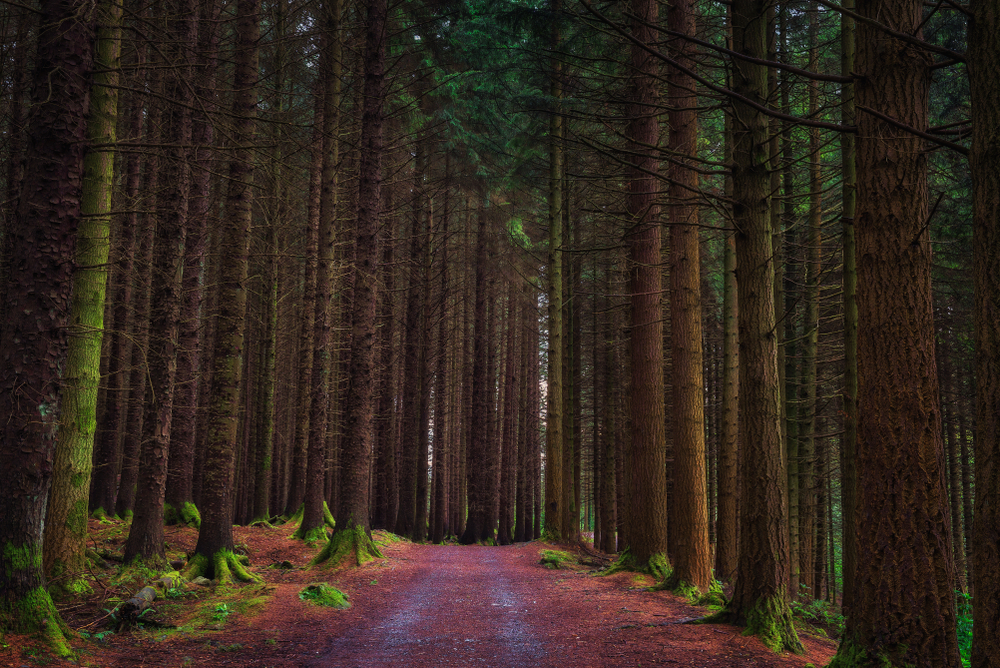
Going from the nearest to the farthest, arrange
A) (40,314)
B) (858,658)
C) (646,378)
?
(858,658) < (40,314) < (646,378)

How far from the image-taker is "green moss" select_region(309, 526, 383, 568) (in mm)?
11336

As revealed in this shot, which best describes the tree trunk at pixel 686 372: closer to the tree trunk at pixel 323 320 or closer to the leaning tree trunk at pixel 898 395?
the leaning tree trunk at pixel 898 395

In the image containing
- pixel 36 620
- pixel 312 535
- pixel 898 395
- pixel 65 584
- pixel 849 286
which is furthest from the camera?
pixel 312 535

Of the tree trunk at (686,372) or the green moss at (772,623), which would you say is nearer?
the green moss at (772,623)

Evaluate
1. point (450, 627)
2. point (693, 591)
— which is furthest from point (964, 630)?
point (450, 627)

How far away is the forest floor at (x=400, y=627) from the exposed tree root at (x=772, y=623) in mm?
144

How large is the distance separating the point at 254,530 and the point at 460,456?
20.5 m

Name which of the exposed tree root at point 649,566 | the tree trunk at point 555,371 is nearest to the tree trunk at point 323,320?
the tree trunk at point 555,371

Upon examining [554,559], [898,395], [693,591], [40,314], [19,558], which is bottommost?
[554,559]

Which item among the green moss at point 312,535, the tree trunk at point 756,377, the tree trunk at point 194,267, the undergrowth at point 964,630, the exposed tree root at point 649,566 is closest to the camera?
the tree trunk at point 756,377

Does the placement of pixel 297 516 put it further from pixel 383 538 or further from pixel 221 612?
pixel 221 612

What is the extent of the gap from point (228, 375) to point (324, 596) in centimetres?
385

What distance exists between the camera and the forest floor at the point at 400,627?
19.4 feet

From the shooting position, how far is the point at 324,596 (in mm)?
8430
